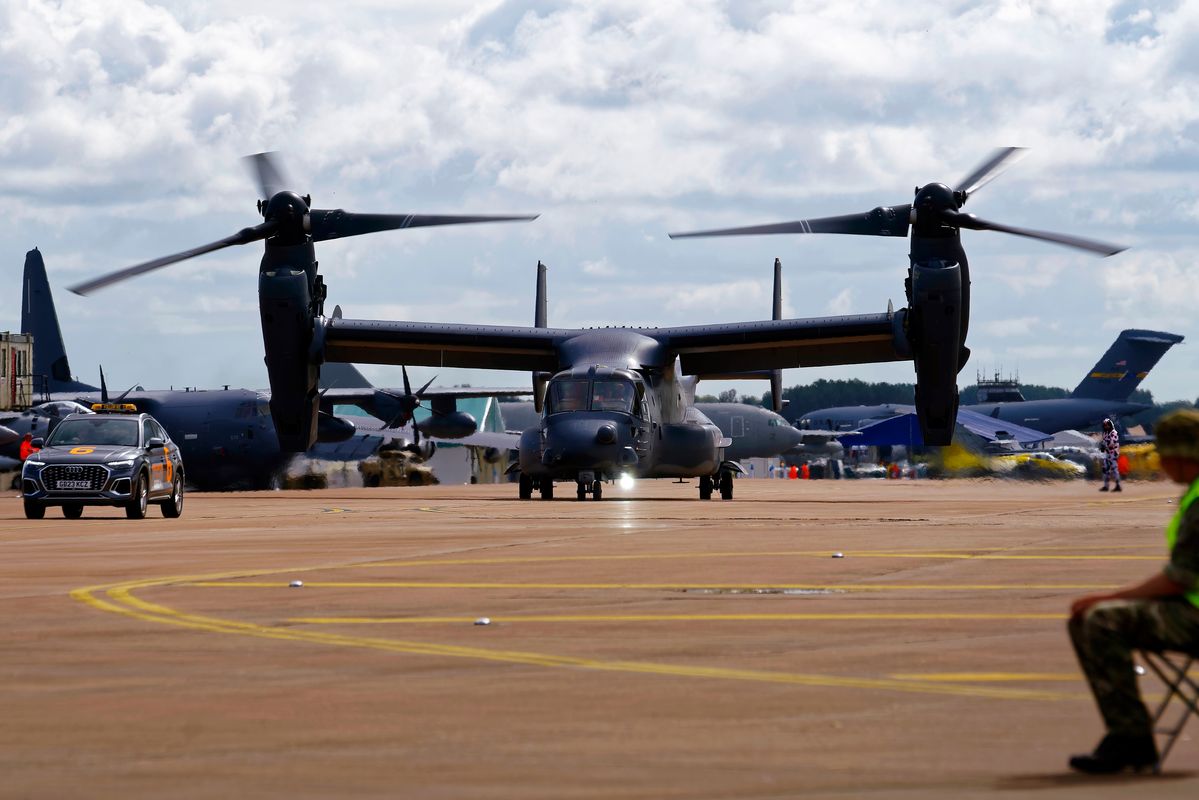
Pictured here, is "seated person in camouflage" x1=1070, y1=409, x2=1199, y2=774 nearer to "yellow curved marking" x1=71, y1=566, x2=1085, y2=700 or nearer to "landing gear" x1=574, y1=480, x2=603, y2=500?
"yellow curved marking" x1=71, y1=566, x2=1085, y2=700

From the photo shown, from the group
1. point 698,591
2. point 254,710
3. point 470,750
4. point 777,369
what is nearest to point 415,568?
point 698,591

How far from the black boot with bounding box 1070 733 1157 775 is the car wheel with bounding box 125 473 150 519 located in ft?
81.5

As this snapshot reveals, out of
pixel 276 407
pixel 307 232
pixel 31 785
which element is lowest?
pixel 31 785

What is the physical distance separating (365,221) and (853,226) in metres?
11.7

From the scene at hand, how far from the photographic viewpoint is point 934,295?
122 ft

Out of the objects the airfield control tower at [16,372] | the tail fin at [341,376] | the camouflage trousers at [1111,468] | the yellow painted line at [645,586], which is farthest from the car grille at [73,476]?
the tail fin at [341,376]

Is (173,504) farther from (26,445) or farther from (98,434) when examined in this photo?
(26,445)

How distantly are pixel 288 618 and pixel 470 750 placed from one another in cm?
553

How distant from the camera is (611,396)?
3675cm

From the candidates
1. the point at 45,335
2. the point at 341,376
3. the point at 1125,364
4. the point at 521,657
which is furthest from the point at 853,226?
the point at 1125,364

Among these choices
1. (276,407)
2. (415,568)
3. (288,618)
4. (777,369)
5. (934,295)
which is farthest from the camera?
(777,369)

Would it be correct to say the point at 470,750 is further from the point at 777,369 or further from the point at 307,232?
the point at 777,369

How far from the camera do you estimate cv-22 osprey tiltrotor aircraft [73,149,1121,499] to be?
36875mm

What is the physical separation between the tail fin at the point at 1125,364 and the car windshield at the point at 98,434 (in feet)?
303
